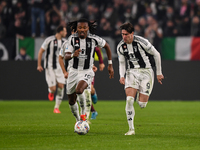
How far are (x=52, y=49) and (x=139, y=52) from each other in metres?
5.30

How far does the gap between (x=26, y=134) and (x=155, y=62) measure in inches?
101

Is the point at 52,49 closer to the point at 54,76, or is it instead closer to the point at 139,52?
the point at 54,76

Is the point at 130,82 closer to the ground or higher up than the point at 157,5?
closer to the ground

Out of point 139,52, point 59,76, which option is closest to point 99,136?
point 139,52

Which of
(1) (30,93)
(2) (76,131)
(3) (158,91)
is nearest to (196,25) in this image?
(3) (158,91)

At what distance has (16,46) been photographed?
664 inches

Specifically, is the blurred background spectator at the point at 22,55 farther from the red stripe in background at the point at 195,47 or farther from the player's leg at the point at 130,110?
the player's leg at the point at 130,110

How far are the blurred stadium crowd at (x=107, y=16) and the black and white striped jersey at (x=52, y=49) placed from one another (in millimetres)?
4636

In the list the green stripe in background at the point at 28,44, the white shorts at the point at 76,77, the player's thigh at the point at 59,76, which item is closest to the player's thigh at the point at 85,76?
the white shorts at the point at 76,77

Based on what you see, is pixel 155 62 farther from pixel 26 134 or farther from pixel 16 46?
pixel 16 46

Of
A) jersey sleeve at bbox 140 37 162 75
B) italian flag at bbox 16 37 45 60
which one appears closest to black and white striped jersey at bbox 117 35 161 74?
jersey sleeve at bbox 140 37 162 75

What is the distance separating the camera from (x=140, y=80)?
25.7ft

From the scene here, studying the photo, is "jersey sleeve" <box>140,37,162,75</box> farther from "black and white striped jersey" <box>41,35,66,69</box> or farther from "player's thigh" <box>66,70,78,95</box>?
"black and white striped jersey" <box>41,35,66,69</box>

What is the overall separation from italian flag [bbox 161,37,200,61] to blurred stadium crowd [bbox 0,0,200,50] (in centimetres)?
43
